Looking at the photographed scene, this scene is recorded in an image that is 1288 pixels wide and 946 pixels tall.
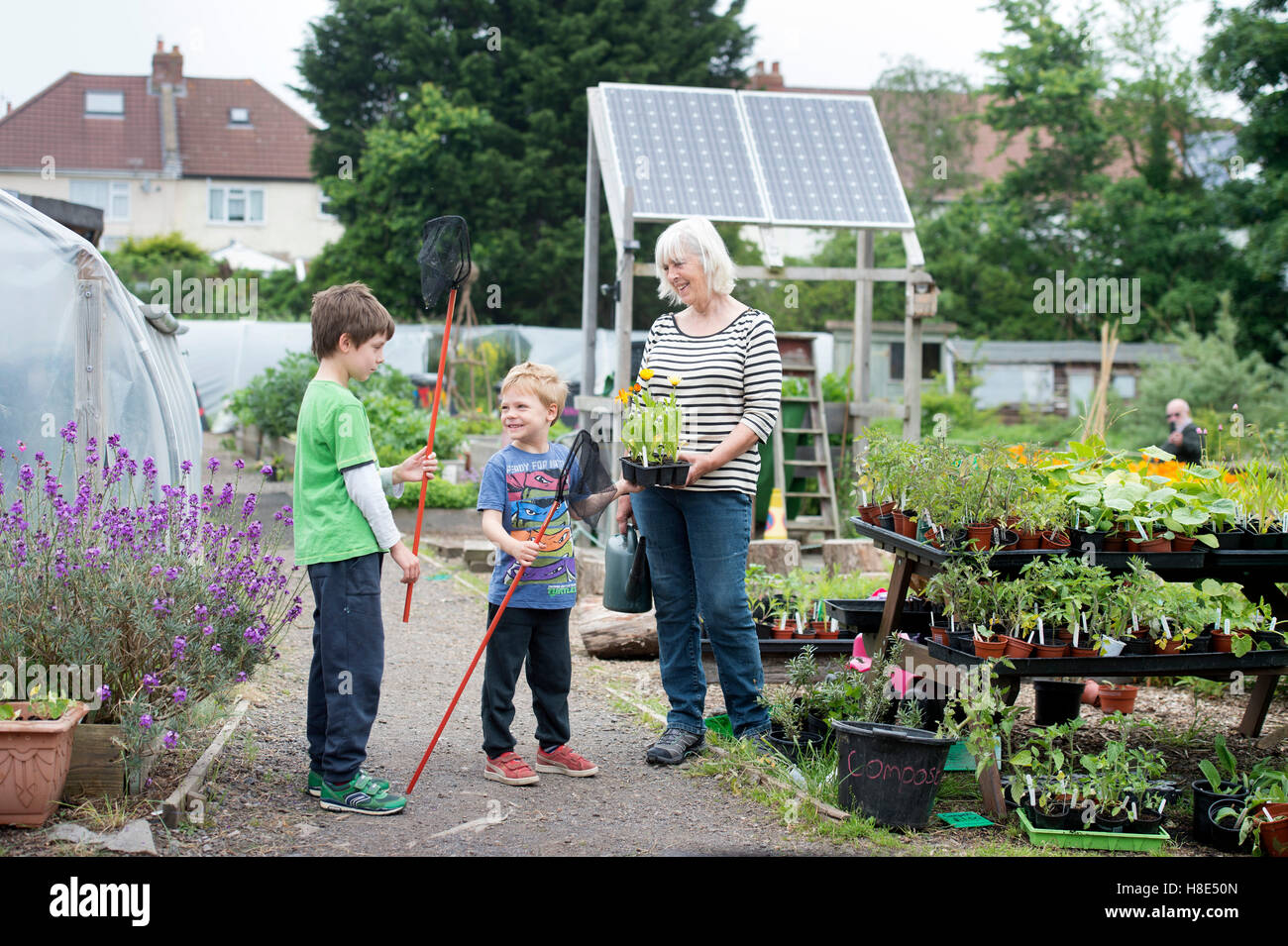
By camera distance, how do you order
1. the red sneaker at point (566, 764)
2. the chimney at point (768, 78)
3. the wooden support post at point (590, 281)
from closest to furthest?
1. the red sneaker at point (566, 764)
2. the wooden support post at point (590, 281)
3. the chimney at point (768, 78)

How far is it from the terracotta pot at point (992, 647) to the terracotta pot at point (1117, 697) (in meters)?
1.73

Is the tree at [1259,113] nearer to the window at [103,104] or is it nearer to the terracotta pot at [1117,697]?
the terracotta pot at [1117,697]

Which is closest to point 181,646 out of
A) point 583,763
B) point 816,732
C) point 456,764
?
point 456,764

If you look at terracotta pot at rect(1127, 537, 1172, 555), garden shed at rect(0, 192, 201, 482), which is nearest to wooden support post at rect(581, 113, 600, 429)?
garden shed at rect(0, 192, 201, 482)

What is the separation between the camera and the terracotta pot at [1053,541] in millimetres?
4281

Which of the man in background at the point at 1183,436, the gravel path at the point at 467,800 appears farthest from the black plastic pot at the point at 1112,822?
the man in background at the point at 1183,436

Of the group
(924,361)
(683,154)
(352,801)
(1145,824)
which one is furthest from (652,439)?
(924,361)

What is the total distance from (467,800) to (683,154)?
7.05 metres

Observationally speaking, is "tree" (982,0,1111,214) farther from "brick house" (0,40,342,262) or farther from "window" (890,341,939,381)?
"brick house" (0,40,342,262)

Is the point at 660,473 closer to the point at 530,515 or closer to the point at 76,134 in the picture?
the point at 530,515

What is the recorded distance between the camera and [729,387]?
444 cm

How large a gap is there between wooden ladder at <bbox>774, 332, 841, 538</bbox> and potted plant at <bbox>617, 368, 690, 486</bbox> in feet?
19.8

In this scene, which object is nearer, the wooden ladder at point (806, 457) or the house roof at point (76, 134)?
the wooden ladder at point (806, 457)
